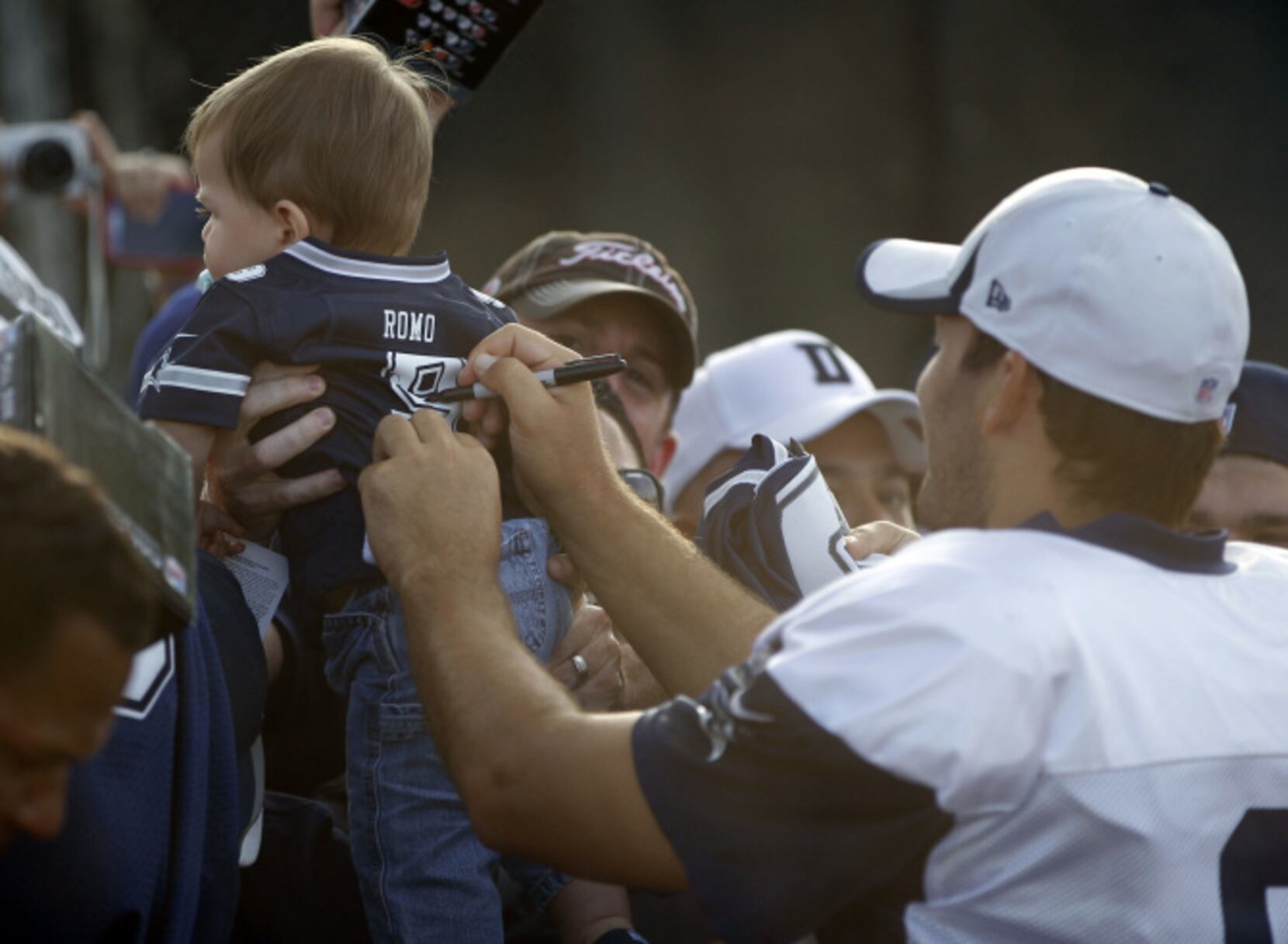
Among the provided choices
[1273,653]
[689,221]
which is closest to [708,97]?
[689,221]

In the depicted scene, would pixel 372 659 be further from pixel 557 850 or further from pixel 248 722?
pixel 557 850

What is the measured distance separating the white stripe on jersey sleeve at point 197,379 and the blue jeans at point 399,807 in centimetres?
32

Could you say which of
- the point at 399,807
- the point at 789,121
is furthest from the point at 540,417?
the point at 789,121

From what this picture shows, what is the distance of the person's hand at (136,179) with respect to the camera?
4293 mm

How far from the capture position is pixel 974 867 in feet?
5.02

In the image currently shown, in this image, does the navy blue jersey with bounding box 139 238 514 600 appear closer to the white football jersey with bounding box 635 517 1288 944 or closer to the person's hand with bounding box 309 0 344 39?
the white football jersey with bounding box 635 517 1288 944

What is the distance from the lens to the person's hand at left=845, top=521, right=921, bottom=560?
2.31 m

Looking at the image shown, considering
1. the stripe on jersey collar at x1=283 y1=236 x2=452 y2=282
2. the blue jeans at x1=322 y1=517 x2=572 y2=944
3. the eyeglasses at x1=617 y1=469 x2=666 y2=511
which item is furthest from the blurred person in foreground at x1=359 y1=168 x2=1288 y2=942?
the eyeglasses at x1=617 y1=469 x2=666 y2=511

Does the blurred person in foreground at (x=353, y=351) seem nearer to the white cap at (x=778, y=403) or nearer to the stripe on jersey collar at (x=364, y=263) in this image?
the stripe on jersey collar at (x=364, y=263)

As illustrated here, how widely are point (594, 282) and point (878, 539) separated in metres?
0.92

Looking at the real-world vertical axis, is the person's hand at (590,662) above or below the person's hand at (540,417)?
below

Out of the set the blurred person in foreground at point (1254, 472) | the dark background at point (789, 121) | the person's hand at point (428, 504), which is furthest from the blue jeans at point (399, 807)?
the dark background at point (789, 121)

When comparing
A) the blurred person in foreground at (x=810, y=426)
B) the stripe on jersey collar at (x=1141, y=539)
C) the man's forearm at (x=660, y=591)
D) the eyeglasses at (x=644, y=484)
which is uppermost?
the stripe on jersey collar at (x=1141, y=539)

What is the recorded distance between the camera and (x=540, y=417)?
2051 millimetres
